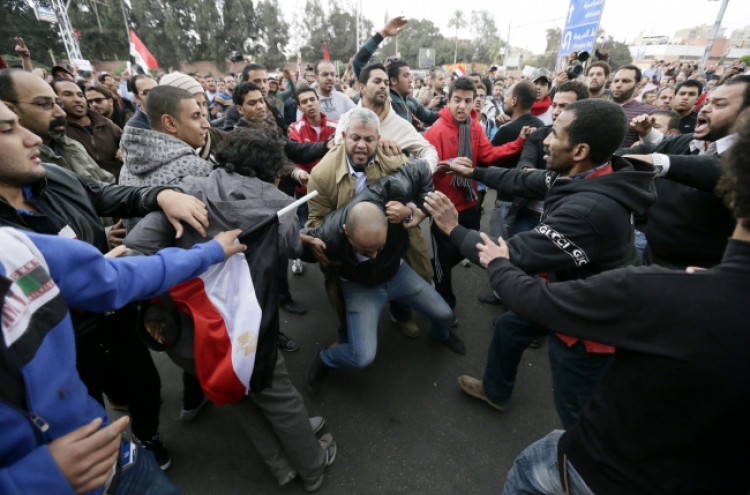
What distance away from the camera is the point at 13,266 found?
0.89m

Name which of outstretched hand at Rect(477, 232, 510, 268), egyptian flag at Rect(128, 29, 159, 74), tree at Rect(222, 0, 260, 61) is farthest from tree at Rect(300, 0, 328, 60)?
outstretched hand at Rect(477, 232, 510, 268)

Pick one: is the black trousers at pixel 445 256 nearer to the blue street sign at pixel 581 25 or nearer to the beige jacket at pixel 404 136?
the beige jacket at pixel 404 136

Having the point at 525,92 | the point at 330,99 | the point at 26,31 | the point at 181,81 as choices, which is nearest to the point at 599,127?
the point at 525,92

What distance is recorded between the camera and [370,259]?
2.60 meters

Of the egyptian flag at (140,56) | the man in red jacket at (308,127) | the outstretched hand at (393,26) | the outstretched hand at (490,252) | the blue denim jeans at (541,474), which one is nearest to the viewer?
the blue denim jeans at (541,474)

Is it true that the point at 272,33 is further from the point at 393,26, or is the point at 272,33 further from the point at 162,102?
the point at 162,102

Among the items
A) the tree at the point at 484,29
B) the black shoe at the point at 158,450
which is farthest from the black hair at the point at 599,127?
the tree at the point at 484,29

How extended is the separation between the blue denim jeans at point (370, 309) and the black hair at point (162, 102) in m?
1.60

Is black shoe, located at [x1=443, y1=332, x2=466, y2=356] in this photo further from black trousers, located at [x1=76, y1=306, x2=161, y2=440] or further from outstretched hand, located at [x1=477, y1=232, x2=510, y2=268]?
black trousers, located at [x1=76, y1=306, x2=161, y2=440]

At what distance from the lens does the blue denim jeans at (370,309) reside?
2.62 metres

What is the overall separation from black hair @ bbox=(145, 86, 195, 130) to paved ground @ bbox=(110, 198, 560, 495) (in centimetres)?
205

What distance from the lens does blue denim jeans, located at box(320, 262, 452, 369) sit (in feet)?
8.59

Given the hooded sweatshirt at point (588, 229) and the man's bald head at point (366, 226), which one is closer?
the hooded sweatshirt at point (588, 229)

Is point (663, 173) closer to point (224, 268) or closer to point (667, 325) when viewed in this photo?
point (667, 325)
